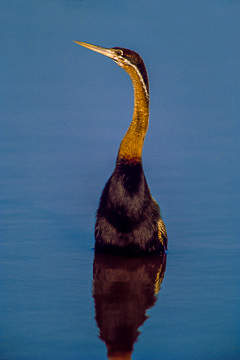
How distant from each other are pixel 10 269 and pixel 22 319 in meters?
0.90

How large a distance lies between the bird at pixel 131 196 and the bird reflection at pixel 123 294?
5.5 inches

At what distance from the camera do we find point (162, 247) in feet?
14.9

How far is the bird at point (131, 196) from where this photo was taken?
430 cm

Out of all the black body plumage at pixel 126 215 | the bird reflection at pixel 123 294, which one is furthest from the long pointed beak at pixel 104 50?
the bird reflection at pixel 123 294

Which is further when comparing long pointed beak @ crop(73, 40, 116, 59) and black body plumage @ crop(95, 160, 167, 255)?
long pointed beak @ crop(73, 40, 116, 59)

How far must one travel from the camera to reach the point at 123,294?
362cm

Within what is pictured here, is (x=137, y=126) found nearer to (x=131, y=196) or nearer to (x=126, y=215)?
(x=131, y=196)

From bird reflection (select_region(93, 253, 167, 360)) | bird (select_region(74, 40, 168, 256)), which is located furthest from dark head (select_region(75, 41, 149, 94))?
bird reflection (select_region(93, 253, 167, 360))

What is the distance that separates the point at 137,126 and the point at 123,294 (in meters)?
1.39

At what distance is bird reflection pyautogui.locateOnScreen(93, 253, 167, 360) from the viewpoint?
299 centimetres

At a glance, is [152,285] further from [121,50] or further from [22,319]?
[121,50]

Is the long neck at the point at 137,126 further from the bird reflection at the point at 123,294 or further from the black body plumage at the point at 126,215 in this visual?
the bird reflection at the point at 123,294

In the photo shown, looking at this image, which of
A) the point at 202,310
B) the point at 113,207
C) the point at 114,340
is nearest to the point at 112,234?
the point at 113,207

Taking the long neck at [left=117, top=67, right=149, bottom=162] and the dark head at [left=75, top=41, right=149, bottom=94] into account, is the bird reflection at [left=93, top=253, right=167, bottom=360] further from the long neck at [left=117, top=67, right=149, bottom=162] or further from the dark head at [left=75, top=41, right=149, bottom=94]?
the dark head at [left=75, top=41, right=149, bottom=94]
